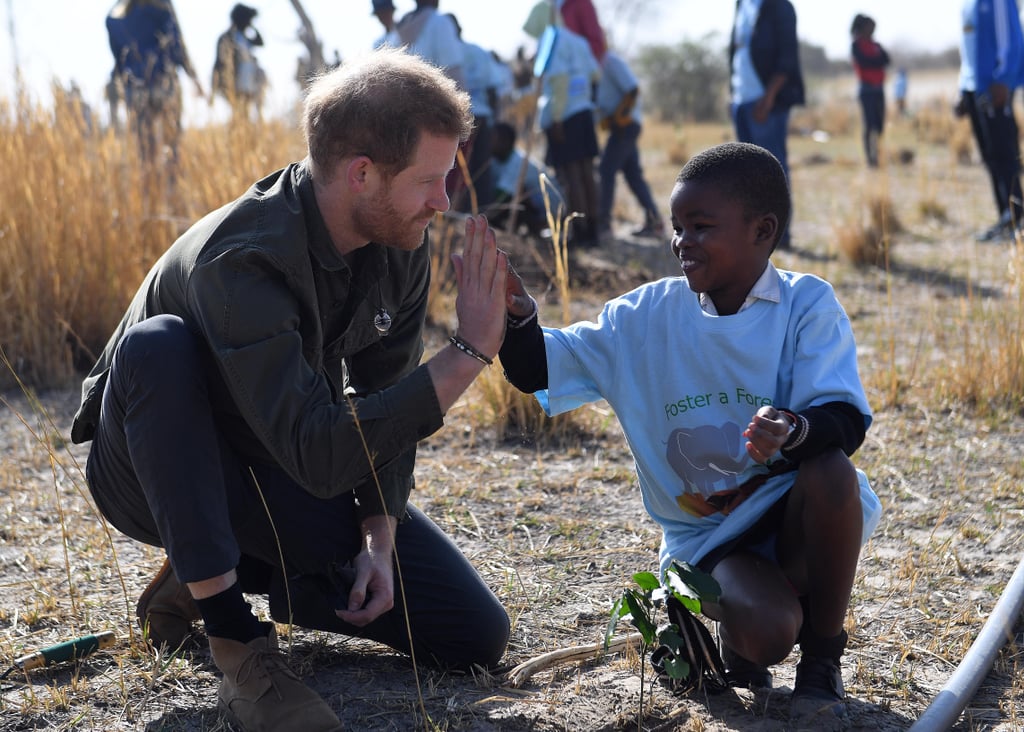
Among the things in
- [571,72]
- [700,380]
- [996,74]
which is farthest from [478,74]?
[700,380]

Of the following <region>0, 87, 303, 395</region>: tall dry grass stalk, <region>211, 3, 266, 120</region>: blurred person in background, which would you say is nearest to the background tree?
<region>211, 3, 266, 120</region>: blurred person in background

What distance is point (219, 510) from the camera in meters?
2.14

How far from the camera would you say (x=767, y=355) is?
224 centimetres

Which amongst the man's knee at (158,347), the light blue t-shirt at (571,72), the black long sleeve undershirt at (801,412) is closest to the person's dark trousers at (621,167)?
the light blue t-shirt at (571,72)

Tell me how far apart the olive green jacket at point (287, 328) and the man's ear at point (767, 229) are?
75 cm

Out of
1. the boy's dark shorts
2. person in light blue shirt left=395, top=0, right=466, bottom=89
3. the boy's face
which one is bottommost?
the boy's dark shorts

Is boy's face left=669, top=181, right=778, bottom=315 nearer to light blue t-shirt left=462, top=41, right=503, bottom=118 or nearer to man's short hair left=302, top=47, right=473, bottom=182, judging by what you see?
man's short hair left=302, top=47, right=473, bottom=182

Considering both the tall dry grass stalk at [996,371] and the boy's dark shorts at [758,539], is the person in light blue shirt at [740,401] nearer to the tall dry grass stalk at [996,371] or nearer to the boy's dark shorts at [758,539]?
the boy's dark shorts at [758,539]

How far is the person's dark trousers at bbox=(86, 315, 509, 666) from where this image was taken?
2.11 m

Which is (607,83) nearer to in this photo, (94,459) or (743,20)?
(743,20)

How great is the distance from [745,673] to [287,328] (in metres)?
1.14

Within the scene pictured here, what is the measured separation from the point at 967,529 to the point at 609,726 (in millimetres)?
1474

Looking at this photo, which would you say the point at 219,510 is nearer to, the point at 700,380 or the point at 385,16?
the point at 700,380

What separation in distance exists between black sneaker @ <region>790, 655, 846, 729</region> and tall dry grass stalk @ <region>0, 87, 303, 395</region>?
3545mm
